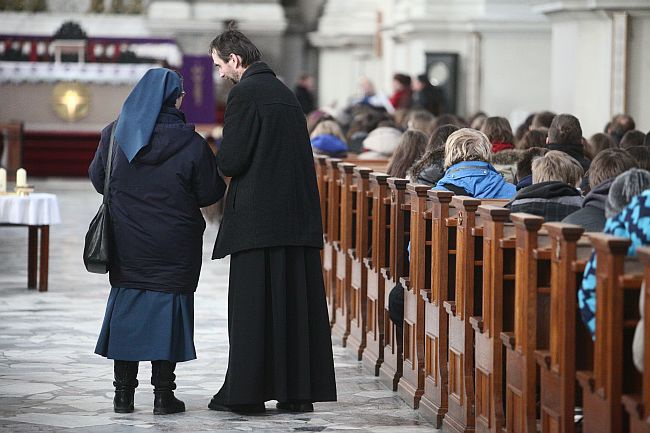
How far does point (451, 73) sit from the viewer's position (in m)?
18.6

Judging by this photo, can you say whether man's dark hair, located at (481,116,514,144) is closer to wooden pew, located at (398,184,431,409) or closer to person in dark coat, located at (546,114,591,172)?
person in dark coat, located at (546,114,591,172)

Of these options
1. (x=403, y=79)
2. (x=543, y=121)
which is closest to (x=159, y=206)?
(x=543, y=121)

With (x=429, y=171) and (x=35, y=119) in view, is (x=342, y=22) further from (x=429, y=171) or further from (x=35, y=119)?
(x=429, y=171)

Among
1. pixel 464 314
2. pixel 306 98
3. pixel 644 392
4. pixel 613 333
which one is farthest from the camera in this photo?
pixel 306 98

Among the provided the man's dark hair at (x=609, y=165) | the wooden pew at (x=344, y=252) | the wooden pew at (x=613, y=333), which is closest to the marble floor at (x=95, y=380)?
the wooden pew at (x=344, y=252)

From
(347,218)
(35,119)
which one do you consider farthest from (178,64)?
(347,218)

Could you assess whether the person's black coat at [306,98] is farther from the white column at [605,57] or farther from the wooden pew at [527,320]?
the wooden pew at [527,320]

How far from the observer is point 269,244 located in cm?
645

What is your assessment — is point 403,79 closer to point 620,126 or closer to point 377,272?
point 620,126

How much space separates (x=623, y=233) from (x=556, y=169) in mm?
1983

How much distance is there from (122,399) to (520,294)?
2186 mm

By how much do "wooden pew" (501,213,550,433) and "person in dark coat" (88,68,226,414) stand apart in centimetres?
162

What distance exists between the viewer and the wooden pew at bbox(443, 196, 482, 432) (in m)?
6.30

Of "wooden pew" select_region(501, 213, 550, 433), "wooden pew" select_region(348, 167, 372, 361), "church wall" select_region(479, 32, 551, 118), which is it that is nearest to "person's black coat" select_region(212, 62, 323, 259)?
"wooden pew" select_region(501, 213, 550, 433)
